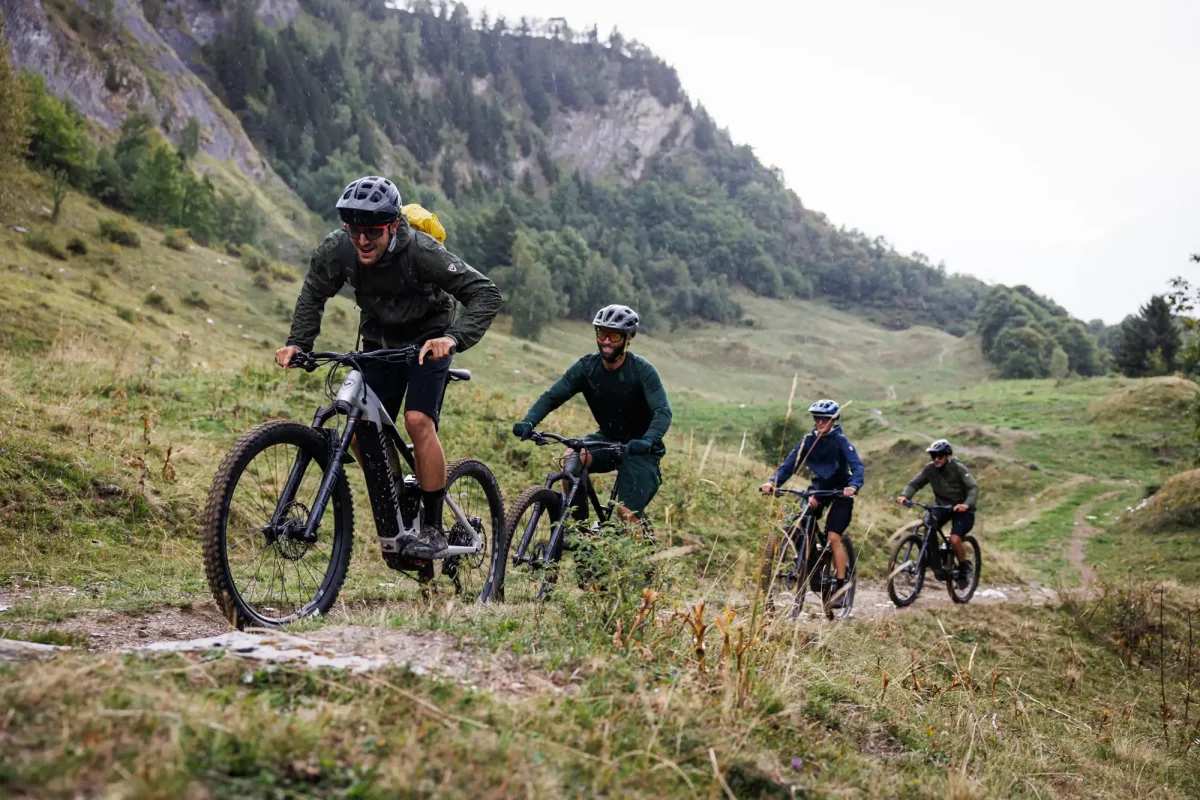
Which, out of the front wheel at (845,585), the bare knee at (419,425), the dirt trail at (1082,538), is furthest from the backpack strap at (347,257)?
the dirt trail at (1082,538)

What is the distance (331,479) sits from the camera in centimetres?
491

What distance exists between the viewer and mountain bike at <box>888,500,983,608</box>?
41.0 ft

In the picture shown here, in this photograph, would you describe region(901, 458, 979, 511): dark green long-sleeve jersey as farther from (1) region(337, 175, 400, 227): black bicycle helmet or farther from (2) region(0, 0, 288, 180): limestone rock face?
(2) region(0, 0, 288, 180): limestone rock face

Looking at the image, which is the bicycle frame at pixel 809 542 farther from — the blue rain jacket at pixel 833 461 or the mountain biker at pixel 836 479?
the blue rain jacket at pixel 833 461

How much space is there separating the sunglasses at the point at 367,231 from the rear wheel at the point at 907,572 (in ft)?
31.0

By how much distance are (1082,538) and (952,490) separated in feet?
46.9

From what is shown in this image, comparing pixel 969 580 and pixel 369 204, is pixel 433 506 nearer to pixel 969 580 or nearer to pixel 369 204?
pixel 369 204

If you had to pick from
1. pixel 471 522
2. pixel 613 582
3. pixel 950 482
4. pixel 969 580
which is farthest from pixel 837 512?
pixel 613 582

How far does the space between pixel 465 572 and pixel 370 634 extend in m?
2.45

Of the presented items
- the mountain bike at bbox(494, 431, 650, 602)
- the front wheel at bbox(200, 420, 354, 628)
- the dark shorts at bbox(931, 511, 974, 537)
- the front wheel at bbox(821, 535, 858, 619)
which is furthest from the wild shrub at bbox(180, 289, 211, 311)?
the front wheel at bbox(200, 420, 354, 628)

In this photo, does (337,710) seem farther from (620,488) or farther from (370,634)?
(620,488)

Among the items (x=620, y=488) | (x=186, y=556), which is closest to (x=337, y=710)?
(x=620, y=488)

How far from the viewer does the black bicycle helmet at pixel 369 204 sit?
491 centimetres

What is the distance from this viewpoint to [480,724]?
2830 mm
